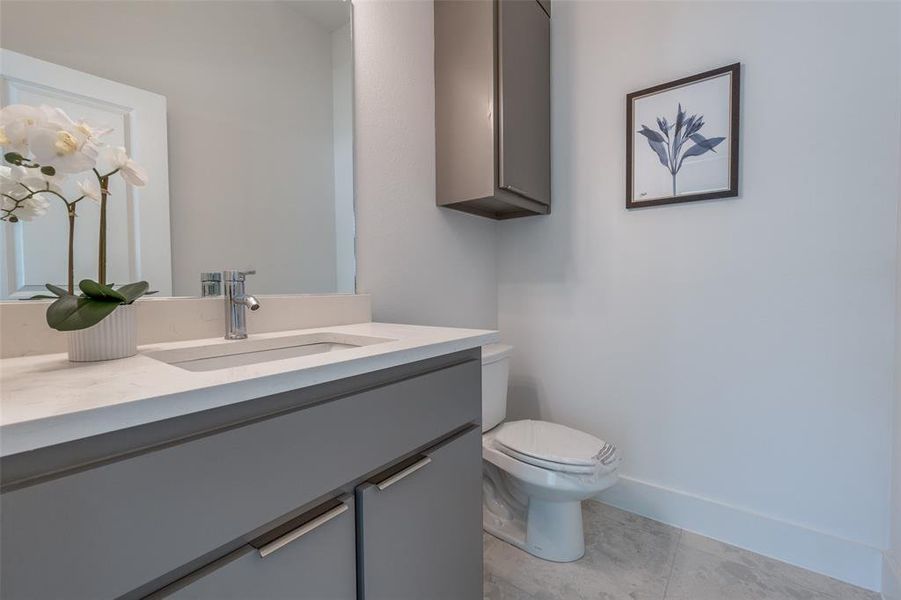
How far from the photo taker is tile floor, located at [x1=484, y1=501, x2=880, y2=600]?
1.26 metres

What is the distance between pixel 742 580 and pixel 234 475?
1.65 m

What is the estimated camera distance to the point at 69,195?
2.69 ft

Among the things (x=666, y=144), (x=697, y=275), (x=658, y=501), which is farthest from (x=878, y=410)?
(x=666, y=144)

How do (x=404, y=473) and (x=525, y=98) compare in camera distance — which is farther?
(x=525, y=98)

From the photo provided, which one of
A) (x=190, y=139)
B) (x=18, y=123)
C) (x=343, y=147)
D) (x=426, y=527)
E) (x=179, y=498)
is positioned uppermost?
(x=343, y=147)

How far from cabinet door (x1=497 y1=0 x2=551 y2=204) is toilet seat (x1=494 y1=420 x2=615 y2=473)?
96cm

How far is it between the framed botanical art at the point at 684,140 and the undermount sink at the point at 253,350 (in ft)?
4.36

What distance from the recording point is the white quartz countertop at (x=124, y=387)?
40cm

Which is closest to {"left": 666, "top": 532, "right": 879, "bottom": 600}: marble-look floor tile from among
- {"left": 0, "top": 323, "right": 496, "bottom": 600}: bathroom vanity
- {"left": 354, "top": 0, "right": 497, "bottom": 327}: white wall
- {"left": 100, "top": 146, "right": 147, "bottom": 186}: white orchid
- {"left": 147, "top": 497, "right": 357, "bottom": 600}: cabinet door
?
{"left": 0, "top": 323, "right": 496, "bottom": 600}: bathroom vanity

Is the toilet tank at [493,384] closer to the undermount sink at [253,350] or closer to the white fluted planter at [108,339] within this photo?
the undermount sink at [253,350]

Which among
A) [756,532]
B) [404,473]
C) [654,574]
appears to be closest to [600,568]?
[654,574]

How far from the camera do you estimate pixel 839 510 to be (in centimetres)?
133

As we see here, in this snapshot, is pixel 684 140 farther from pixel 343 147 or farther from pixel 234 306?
pixel 234 306

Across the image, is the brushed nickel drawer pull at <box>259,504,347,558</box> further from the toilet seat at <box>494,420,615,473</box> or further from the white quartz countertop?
the toilet seat at <box>494,420,615,473</box>
